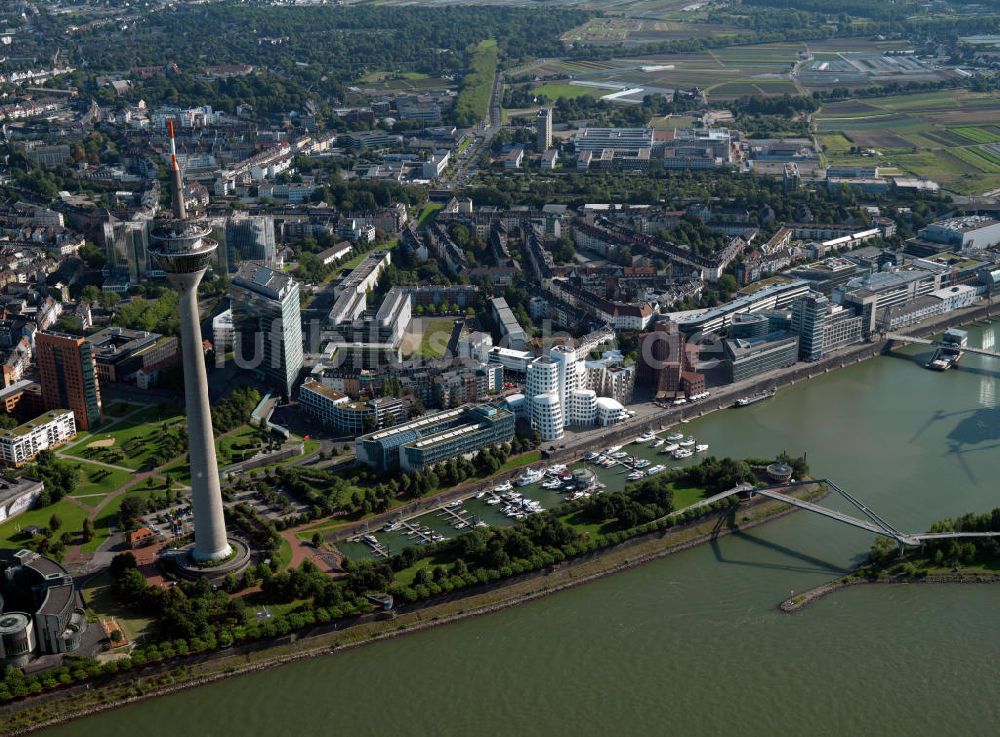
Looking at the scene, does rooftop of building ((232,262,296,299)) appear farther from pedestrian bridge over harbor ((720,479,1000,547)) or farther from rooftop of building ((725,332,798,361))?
pedestrian bridge over harbor ((720,479,1000,547))

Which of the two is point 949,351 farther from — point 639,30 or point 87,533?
point 639,30

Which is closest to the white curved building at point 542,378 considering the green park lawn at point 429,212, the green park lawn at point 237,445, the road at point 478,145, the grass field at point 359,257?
the green park lawn at point 237,445

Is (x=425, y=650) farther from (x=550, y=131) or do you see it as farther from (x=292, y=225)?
(x=550, y=131)

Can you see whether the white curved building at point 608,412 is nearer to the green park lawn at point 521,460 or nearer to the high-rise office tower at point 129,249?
the green park lawn at point 521,460

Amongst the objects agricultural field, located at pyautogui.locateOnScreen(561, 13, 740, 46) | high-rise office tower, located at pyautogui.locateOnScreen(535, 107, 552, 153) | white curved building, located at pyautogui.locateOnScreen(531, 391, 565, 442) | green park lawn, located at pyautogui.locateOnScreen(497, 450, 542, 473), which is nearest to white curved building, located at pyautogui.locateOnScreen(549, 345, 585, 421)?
white curved building, located at pyautogui.locateOnScreen(531, 391, 565, 442)

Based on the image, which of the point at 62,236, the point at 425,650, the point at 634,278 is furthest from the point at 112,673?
the point at 62,236

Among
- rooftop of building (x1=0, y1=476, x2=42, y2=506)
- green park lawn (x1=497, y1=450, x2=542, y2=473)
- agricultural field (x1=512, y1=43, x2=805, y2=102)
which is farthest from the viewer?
agricultural field (x1=512, y1=43, x2=805, y2=102)

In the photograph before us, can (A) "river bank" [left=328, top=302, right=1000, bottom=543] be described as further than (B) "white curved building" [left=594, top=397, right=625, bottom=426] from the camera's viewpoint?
No
